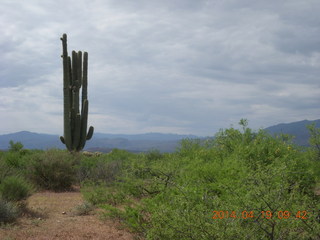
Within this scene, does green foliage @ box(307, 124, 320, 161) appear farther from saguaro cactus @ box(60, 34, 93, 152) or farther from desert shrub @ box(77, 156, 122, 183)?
saguaro cactus @ box(60, 34, 93, 152)

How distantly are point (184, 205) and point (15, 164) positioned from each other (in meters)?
14.0

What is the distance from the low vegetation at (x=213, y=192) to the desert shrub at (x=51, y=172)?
0.13 ft

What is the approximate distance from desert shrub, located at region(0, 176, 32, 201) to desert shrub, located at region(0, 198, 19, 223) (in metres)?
1.04

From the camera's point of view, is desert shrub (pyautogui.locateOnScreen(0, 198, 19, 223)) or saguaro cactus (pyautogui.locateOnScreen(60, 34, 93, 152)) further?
saguaro cactus (pyautogui.locateOnScreen(60, 34, 93, 152))

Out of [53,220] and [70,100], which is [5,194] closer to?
[53,220]

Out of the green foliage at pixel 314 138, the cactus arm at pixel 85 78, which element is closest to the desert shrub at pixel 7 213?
the green foliage at pixel 314 138

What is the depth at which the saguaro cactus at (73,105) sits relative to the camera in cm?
2192

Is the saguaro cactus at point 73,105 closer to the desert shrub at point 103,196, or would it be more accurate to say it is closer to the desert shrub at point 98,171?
the desert shrub at point 98,171

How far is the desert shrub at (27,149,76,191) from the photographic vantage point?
46.8ft

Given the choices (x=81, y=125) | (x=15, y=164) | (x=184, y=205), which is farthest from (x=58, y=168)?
(x=184, y=205)

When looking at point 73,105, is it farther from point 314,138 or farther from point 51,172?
point 314,138

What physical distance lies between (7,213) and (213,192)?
5089 millimetres

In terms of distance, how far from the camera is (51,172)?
14242 millimetres
